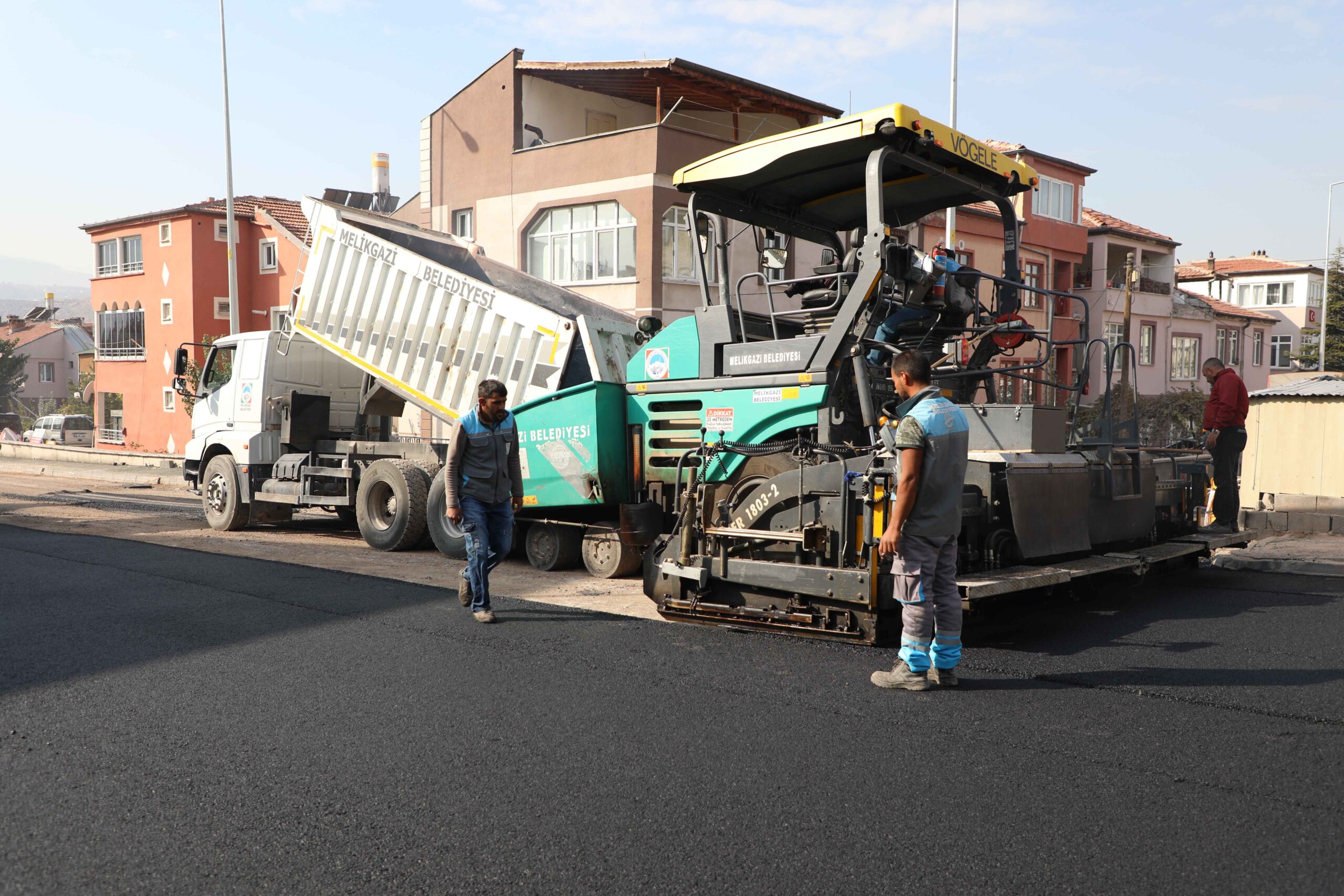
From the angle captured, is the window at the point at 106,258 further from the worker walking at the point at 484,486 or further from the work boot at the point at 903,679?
the work boot at the point at 903,679

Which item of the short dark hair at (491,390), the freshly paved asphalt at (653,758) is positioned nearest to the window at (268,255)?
the short dark hair at (491,390)

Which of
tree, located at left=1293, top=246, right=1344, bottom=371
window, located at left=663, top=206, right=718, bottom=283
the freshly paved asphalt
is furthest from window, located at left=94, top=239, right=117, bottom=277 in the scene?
tree, located at left=1293, top=246, right=1344, bottom=371

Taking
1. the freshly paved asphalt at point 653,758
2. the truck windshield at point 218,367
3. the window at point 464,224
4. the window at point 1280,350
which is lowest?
the freshly paved asphalt at point 653,758

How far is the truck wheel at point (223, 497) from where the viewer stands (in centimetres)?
1300

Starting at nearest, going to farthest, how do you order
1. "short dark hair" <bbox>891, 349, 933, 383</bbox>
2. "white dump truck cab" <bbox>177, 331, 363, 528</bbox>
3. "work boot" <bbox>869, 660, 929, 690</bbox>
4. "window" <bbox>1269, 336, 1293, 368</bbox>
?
"work boot" <bbox>869, 660, 929, 690</bbox> → "short dark hair" <bbox>891, 349, 933, 383</bbox> → "white dump truck cab" <bbox>177, 331, 363, 528</bbox> → "window" <bbox>1269, 336, 1293, 368</bbox>

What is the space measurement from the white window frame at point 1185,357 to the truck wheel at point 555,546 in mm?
37529

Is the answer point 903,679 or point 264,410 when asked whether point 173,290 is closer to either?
point 264,410

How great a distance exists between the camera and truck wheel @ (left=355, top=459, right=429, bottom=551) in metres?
11.0

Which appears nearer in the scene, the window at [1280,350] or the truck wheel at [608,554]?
the truck wheel at [608,554]

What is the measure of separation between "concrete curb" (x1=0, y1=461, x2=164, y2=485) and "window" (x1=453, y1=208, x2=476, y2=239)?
889cm

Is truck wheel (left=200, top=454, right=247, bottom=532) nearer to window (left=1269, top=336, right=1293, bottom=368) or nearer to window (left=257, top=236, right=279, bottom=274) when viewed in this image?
window (left=257, top=236, right=279, bottom=274)

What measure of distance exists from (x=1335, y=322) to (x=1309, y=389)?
31.8 metres

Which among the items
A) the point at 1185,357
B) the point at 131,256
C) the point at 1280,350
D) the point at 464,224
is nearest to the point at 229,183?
the point at 464,224

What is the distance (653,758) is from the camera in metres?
4.20
